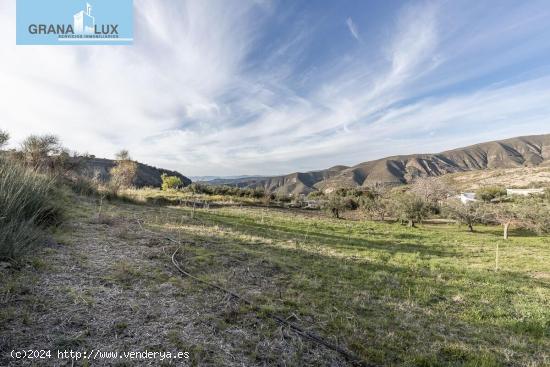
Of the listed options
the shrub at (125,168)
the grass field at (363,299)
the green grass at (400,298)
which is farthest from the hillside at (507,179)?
the shrub at (125,168)

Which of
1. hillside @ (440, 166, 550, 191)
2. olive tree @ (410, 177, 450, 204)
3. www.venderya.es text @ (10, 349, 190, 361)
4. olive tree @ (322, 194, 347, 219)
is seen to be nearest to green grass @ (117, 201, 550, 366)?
www.venderya.es text @ (10, 349, 190, 361)

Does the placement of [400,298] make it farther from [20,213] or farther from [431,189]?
[431,189]

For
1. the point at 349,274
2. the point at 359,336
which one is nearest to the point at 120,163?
the point at 349,274

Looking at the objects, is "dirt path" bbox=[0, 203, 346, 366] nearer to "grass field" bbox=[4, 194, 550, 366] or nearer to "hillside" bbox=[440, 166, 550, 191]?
"grass field" bbox=[4, 194, 550, 366]

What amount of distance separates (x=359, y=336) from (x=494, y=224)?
91.5ft

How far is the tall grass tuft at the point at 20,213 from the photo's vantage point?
13.7 ft

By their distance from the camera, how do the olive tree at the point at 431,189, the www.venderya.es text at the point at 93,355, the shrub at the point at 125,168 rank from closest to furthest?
the www.venderya.es text at the point at 93,355, the shrub at the point at 125,168, the olive tree at the point at 431,189

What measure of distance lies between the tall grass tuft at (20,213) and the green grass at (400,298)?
9.51ft

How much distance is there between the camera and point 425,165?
148 m

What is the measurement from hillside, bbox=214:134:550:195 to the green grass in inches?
4427

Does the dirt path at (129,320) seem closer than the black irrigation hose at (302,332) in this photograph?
Yes

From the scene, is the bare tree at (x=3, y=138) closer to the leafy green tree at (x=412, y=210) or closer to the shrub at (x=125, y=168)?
the shrub at (x=125, y=168)

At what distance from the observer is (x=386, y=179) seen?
126 m

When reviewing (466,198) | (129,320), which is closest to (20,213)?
(129,320)
